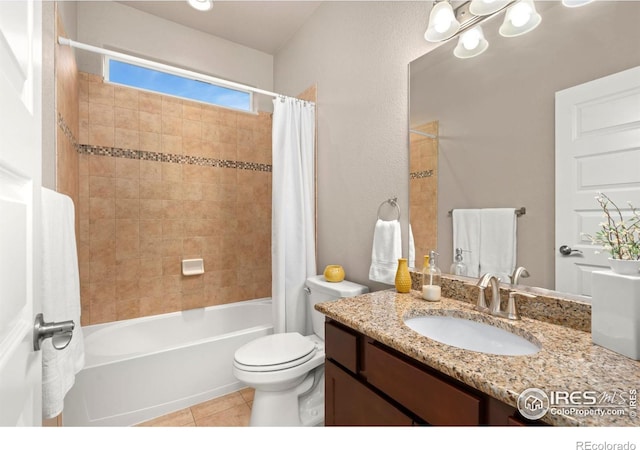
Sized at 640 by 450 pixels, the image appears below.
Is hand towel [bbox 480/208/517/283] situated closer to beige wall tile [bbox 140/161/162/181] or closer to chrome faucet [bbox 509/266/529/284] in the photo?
chrome faucet [bbox 509/266/529/284]

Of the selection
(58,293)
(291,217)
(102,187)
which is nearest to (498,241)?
(291,217)

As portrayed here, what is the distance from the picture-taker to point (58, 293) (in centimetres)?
108

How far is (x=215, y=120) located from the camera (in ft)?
8.73

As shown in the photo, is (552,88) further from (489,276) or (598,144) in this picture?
(489,276)

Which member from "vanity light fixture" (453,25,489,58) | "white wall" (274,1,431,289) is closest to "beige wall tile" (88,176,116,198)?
"white wall" (274,1,431,289)

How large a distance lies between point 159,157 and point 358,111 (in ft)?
5.61

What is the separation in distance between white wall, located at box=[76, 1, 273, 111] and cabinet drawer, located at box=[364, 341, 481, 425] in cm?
268

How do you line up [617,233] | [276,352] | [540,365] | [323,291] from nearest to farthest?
[540,365]
[617,233]
[276,352]
[323,291]

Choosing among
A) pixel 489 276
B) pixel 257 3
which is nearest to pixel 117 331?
pixel 489 276

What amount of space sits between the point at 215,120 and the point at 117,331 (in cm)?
193

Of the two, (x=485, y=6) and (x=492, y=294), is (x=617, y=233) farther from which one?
(x=485, y=6)

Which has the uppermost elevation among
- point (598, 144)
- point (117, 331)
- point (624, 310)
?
point (598, 144)

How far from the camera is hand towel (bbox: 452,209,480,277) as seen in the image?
4.13 feet
